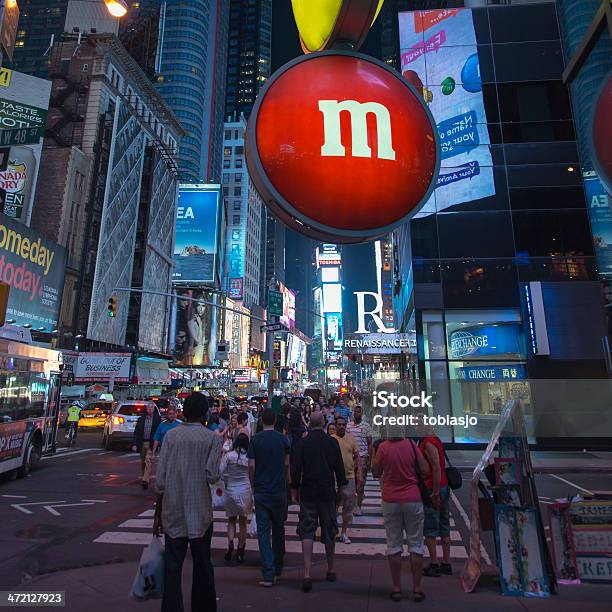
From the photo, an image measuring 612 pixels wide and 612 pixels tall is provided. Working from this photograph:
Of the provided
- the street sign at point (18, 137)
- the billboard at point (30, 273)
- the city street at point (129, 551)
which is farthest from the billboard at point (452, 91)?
the billboard at point (30, 273)

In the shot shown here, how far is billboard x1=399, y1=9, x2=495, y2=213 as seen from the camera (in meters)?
21.9

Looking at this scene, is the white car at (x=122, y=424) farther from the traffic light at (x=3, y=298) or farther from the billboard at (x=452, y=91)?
the billboard at (x=452, y=91)

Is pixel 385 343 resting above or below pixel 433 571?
above

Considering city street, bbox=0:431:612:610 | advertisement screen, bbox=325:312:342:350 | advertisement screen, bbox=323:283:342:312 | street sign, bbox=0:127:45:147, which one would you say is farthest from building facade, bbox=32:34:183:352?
advertisement screen, bbox=323:283:342:312

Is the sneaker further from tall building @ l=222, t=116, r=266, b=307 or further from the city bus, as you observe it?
tall building @ l=222, t=116, r=266, b=307

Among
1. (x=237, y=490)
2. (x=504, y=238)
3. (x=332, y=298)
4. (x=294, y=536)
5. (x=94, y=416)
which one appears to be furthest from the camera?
(x=332, y=298)

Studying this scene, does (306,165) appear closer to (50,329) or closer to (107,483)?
(107,483)

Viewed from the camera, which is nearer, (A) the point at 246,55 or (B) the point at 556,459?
(B) the point at 556,459

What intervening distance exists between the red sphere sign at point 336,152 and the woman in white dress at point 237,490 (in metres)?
4.44

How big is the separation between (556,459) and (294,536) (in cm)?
1288

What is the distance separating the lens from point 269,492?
577 cm

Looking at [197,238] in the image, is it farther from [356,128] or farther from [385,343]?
[356,128]

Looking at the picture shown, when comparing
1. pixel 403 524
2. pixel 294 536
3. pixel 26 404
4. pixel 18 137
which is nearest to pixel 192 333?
pixel 26 404

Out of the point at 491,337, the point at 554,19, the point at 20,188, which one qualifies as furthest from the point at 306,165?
the point at 20,188
